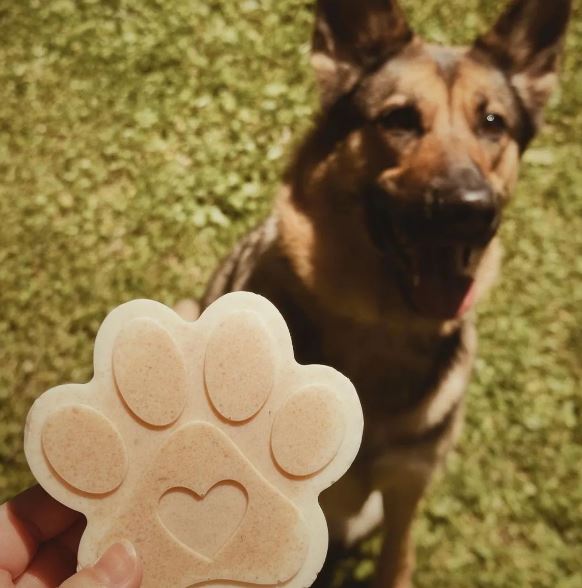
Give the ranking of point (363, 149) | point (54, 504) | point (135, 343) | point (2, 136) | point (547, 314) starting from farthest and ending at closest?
point (2, 136)
point (547, 314)
point (363, 149)
point (54, 504)
point (135, 343)

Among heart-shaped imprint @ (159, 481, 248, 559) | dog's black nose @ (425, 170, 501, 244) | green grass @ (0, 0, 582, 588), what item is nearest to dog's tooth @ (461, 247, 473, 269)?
dog's black nose @ (425, 170, 501, 244)

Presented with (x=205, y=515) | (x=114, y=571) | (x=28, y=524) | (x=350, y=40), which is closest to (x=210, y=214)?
(x=350, y=40)

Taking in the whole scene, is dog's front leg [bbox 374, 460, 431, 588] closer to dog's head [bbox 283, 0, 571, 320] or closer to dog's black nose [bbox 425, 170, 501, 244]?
dog's head [bbox 283, 0, 571, 320]

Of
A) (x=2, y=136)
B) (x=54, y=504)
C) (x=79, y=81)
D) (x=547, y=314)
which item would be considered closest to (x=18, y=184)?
(x=2, y=136)

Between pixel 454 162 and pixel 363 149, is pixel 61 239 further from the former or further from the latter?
pixel 454 162

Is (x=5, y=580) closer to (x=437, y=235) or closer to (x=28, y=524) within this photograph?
(x=28, y=524)
